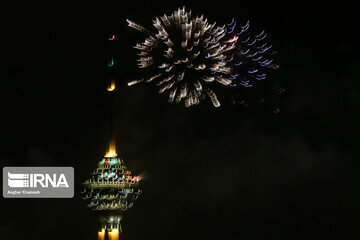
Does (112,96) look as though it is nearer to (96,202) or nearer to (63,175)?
(96,202)

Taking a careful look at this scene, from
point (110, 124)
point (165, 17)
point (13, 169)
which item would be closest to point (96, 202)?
point (110, 124)

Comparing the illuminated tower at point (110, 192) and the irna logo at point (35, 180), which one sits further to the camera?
the illuminated tower at point (110, 192)

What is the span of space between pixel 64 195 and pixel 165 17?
27.8m

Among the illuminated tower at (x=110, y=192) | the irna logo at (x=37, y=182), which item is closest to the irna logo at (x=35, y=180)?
the irna logo at (x=37, y=182)

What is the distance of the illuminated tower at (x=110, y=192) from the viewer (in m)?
129

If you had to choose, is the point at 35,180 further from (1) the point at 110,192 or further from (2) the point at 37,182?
(1) the point at 110,192

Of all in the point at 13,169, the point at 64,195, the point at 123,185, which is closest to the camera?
the point at 64,195

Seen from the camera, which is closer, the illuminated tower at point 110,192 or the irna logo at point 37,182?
the irna logo at point 37,182

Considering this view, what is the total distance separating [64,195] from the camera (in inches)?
2805

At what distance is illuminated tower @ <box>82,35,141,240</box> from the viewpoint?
129125 mm

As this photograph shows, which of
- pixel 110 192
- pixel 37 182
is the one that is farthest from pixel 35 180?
pixel 110 192

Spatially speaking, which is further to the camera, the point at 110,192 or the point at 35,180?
the point at 110,192

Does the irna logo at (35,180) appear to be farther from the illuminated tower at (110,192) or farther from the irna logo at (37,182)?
the illuminated tower at (110,192)

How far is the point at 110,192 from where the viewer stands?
12912cm
